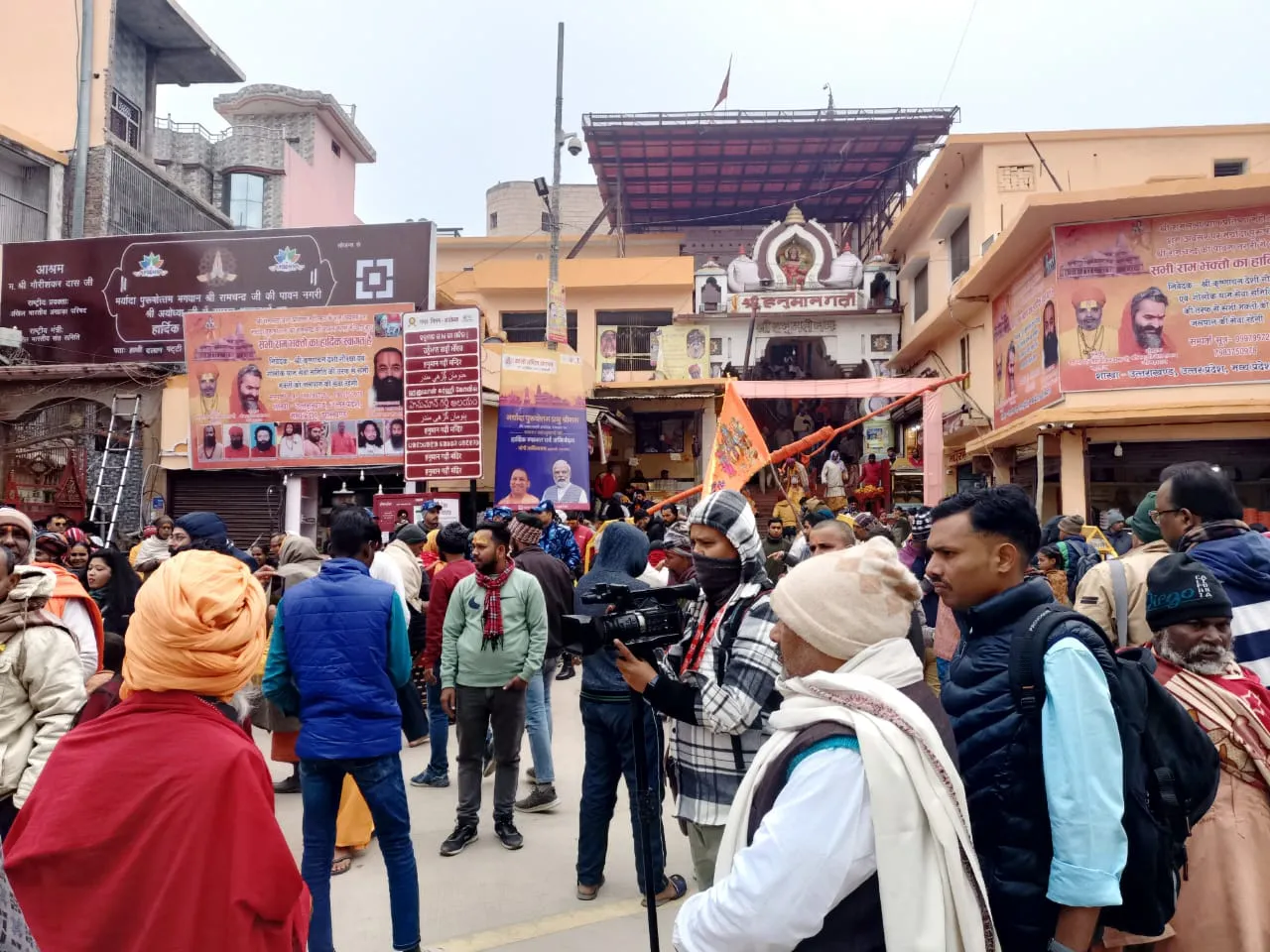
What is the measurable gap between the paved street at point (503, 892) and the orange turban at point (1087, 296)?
410 inches

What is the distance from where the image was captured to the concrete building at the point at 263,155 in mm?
26922

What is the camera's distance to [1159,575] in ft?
8.17

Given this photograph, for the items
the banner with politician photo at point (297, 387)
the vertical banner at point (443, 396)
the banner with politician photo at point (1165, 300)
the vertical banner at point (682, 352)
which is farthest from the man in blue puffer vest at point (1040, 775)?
the vertical banner at point (682, 352)

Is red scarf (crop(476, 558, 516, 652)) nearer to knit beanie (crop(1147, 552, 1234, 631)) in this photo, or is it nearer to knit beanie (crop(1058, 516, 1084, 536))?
knit beanie (crop(1147, 552, 1234, 631))

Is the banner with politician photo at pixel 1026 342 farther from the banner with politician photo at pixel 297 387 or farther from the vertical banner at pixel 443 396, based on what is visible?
the banner with politician photo at pixel 297 387

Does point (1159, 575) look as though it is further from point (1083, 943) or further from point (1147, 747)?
point (1083, 943)

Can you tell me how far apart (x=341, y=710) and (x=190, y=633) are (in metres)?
1.44

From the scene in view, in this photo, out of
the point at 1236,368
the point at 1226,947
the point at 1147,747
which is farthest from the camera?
the point at 1236,368

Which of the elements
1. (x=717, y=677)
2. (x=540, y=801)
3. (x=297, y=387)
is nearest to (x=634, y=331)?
(x=297, y=387)

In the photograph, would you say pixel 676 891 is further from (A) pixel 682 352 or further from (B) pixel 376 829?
(A) pixel 682 352

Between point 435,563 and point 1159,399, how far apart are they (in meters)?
10.1

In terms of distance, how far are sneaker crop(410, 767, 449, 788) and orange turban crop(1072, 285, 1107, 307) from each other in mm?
10978

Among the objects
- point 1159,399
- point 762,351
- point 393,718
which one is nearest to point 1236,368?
point 1159,399

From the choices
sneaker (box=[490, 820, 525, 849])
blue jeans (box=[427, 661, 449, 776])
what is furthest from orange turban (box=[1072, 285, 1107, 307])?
sneaker (box=[490, 820, 525, 849])
